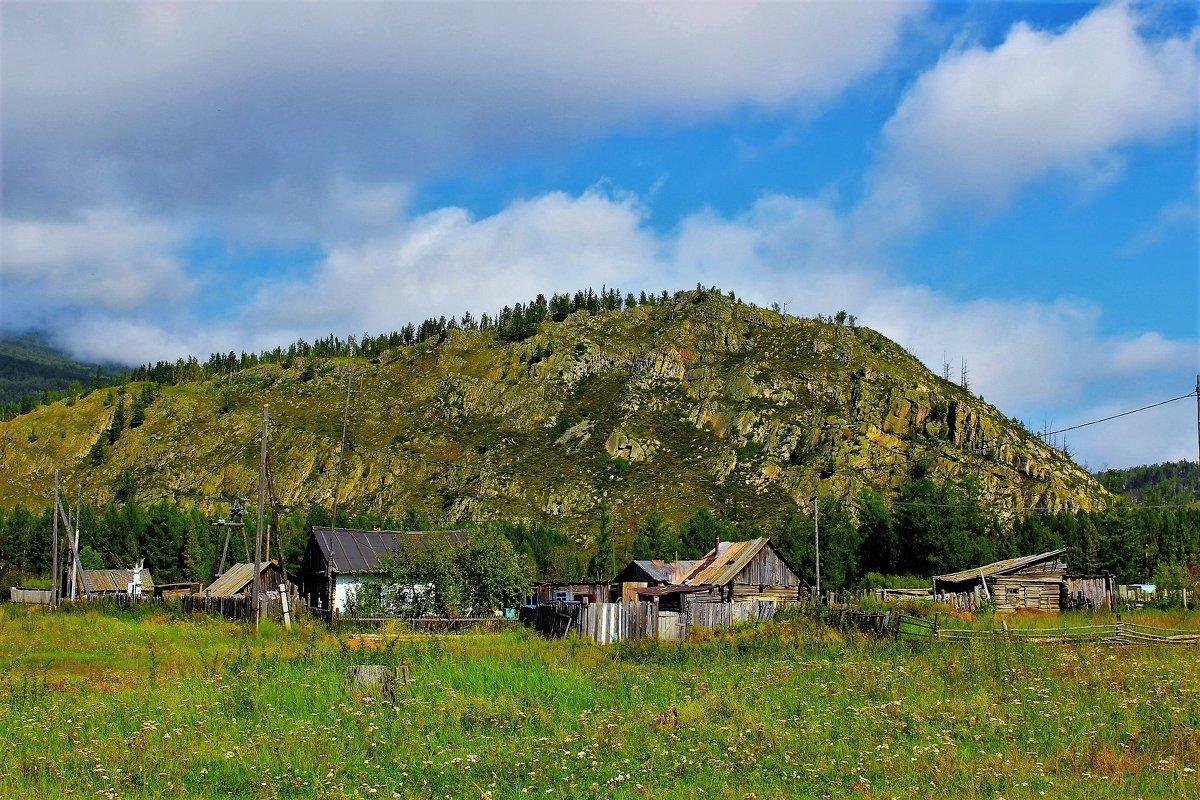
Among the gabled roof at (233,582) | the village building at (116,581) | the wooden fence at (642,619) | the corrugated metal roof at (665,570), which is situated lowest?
the village building at (116,581)

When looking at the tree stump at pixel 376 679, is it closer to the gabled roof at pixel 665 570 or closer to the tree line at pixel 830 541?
the tree line at pixel 830 541

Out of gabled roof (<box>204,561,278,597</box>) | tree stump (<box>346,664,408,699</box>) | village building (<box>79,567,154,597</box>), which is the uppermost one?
tree stump (<box>346,664,408,699</box>)

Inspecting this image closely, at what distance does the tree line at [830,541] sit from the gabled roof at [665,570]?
4688mm

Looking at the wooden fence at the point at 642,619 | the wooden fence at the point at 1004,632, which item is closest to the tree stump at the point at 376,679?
the wooden fence at the point at 642,619

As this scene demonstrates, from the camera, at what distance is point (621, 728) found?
15.4 m

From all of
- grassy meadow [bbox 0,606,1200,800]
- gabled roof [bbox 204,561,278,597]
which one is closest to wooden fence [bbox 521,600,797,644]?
grassy meadow [bbox 0,606,1200,800]

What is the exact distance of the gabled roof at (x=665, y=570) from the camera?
6531cm

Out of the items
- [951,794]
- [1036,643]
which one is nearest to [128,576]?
[1036,643]

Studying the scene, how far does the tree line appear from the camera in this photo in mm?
83125

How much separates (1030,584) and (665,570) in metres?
23.4

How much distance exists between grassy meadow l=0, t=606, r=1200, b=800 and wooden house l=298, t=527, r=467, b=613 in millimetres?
31289

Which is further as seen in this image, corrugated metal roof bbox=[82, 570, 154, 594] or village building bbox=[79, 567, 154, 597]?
corrugated metal roof bbox=[82, 570, 154, 594]

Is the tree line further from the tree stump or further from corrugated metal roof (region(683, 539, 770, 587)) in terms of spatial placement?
the tree stump

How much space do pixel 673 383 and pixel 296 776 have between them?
597 feet
